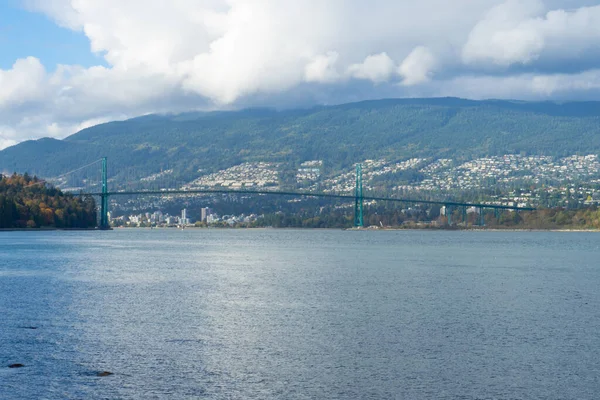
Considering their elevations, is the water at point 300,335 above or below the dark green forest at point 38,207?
below

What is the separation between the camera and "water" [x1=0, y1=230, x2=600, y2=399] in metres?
15.1

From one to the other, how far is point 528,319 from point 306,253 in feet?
110

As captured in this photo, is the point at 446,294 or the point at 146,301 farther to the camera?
the point at 446,294

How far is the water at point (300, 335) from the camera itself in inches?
595

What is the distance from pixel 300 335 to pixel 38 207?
76363 millimetres

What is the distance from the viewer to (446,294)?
2823 centimetres

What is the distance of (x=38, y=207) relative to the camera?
91.3m

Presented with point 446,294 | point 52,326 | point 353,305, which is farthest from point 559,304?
point 52,326

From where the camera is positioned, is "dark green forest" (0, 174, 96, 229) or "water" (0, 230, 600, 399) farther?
"dark green forest" (0, 174, 96, 229)

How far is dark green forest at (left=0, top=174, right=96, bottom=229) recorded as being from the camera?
291ft

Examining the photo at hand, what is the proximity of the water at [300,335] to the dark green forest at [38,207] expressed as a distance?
54336 mm

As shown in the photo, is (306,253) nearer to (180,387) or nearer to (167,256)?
(167,256)

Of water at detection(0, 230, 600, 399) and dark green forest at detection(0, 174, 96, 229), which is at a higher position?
dark green forest at detection(0, 174, 96, 229)

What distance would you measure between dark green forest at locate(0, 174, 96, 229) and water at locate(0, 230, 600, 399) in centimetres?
5434
